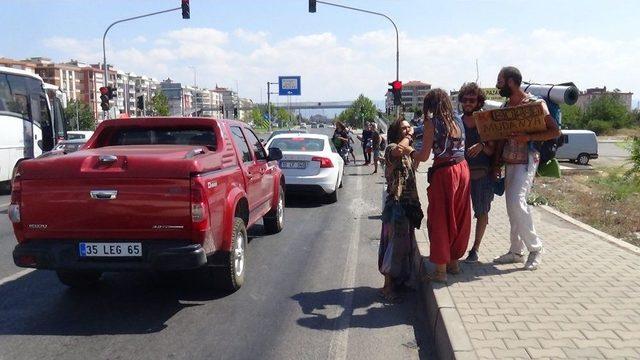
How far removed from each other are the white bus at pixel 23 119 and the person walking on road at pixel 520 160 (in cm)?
1324

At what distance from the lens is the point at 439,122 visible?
536cm

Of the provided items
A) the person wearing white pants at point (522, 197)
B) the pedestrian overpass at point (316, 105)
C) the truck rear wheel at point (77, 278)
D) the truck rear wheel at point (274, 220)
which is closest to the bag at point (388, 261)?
the person wearing white pants at point (522, 197)

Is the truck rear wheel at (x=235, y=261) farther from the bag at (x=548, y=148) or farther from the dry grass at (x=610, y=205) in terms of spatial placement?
the dry grass at (x=610, y=205)

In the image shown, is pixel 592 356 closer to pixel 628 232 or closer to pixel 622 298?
pixel 622 298

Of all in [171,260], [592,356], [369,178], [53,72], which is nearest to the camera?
[592,356]

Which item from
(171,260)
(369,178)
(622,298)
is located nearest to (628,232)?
(622,298)

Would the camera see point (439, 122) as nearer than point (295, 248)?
Yes

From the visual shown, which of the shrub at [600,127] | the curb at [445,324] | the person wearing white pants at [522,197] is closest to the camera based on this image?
the curb at [445,324]

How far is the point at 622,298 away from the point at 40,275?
598 cm

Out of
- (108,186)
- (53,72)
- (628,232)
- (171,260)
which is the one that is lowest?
(628,232)

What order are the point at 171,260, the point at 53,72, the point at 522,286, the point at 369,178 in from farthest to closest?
the point at 53,72 → the point at 369,178 → the point at 522,286 → the point at 171,260

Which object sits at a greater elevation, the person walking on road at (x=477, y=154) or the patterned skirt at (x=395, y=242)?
the person walking on road at (x=477, y=154)

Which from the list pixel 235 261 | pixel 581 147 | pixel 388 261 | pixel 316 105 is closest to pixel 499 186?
pixel 388 261

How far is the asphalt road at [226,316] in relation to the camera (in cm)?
436
